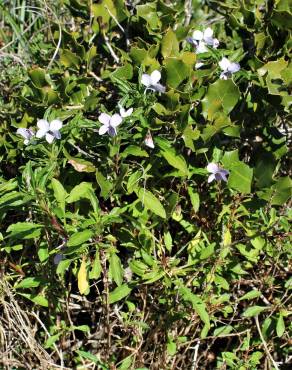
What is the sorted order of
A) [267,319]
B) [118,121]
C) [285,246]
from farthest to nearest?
[267,319] < [285,246] < [118,121]


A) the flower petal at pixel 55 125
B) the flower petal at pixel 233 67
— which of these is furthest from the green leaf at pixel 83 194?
the flower petal at pixel 233 67

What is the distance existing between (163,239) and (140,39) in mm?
785

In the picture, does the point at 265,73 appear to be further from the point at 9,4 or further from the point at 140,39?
the point at 9,4

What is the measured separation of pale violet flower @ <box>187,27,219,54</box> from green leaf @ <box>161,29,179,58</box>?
0.26 ft

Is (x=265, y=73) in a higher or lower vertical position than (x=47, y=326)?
higher

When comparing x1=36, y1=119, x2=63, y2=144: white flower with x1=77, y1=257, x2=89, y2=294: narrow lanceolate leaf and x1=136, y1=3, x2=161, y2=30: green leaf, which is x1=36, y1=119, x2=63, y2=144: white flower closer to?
x1=77, y1=257, x2=89, y2=294: narrow lanceolate leaf

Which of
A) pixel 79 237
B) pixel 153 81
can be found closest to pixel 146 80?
pixel 153 81

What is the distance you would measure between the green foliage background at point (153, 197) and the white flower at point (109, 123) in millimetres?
51

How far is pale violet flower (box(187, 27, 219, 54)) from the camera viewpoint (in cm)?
236

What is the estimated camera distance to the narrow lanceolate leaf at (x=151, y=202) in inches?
83.9

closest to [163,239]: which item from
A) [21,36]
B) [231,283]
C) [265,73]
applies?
[231,283]

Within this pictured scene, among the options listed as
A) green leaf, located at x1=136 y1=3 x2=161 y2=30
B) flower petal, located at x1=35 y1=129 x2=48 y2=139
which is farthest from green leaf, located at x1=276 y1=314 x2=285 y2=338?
green leaf, located at x1=136 y1=3 x2=161 y2=30

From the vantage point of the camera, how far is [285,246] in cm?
229

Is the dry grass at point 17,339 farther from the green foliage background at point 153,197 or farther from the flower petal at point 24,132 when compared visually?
the flower petal at point 24,132
